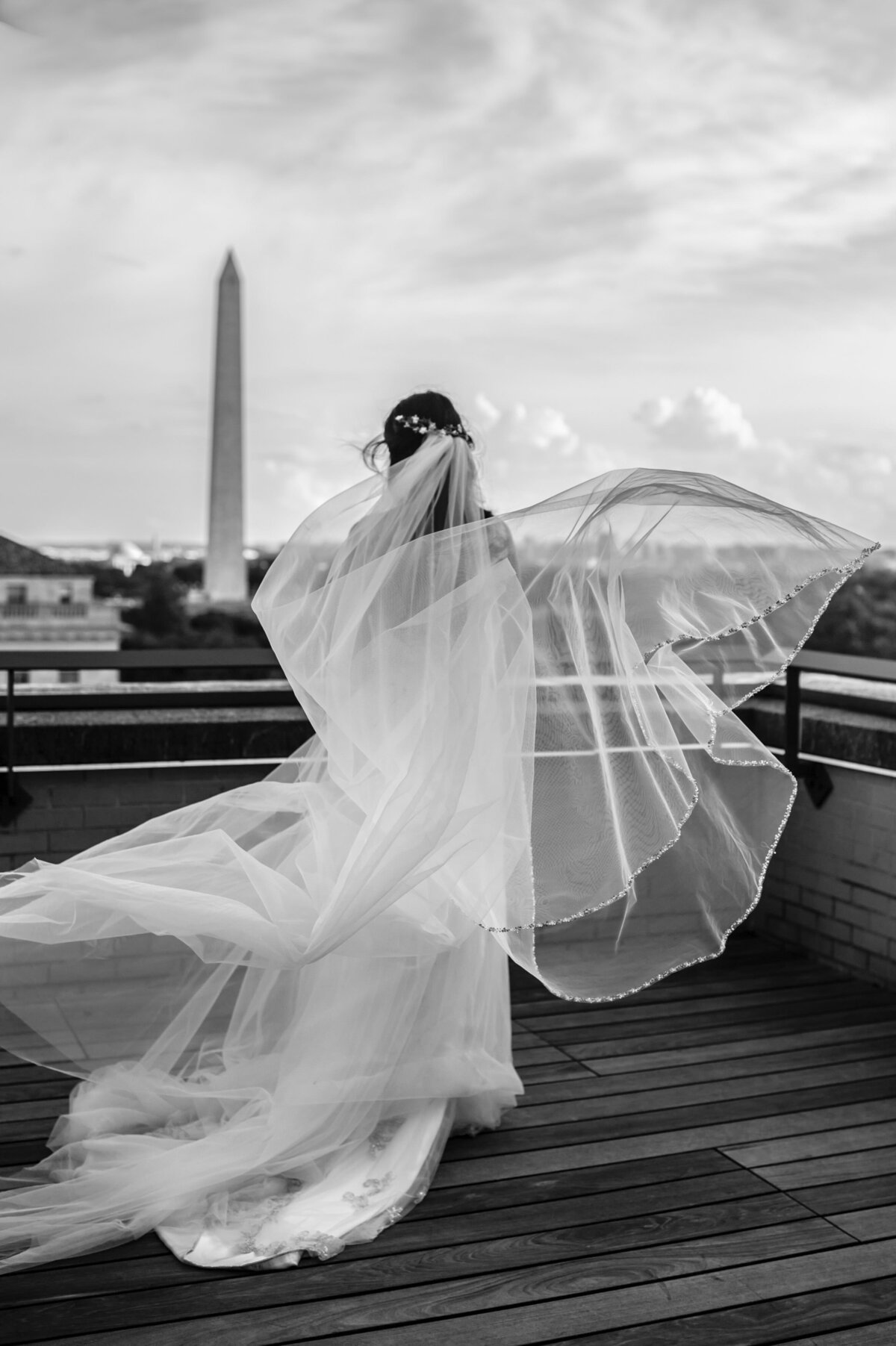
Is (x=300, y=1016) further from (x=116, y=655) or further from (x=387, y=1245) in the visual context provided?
(x=116, y=655)

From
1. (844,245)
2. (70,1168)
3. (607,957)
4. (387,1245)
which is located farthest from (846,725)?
(844,245)

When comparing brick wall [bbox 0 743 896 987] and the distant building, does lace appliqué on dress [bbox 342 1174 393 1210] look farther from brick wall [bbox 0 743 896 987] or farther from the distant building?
the distant building

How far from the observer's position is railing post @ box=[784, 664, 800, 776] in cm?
400

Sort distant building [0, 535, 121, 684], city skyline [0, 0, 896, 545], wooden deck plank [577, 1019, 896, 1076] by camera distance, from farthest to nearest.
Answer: distant building [0, 535, 121, 684]
city skyline [0, 0, 896, 545]
wooden deck plank [577, 1019, 896, 1076]

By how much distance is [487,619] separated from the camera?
239 cm

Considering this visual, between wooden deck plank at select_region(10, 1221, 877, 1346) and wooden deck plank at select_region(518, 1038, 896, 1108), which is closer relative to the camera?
wooden deck plank at select_region(10, 1221, 877, 1346)

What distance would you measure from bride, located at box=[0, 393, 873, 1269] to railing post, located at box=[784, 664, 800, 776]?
135 cm

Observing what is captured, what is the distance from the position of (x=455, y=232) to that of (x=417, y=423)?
17363 millimetres

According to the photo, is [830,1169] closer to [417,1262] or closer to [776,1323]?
[776,1323]

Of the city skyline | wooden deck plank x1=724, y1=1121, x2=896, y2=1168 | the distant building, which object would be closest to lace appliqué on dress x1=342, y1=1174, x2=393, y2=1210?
wooden deck plank x1=724, y1=1121, x2=896, y2=1168

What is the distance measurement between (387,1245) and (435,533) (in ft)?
4.22

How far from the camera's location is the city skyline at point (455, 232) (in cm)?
1255

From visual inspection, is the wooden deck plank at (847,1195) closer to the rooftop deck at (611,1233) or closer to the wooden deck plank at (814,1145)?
the rooftop deck at (611,1233)

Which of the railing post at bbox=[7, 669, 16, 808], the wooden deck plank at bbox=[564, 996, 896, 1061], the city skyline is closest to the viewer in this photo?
the wooden deck plank at bbox=[564, 996, 896, 1061]
